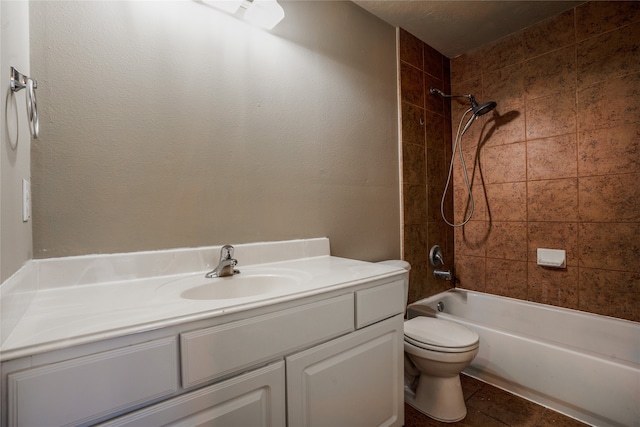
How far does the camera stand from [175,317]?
2.13ft

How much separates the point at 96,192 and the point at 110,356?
641 millimetres

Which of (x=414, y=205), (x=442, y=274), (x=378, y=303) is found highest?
(x=414, y=205)

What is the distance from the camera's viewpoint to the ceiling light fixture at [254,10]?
47.2 inches

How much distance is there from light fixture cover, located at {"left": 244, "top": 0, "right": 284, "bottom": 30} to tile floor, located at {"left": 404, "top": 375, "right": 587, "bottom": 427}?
2.07 metres

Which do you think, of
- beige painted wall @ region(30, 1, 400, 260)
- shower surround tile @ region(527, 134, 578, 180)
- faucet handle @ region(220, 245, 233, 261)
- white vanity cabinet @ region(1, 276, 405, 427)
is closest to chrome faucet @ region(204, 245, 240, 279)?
faucet handle @ region(220, 245, 233, 261)

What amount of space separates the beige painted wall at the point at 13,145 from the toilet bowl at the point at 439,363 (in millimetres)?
1557

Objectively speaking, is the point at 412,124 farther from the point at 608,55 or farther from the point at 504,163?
the point at 608,55

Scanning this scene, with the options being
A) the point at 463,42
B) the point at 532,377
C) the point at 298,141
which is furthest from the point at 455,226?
the point at 298,141

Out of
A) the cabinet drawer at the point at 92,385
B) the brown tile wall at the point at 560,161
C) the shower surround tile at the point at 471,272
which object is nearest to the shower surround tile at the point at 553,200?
the brown tile wall at the point at 560,161

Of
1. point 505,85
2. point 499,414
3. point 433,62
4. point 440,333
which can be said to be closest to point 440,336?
point 440,333

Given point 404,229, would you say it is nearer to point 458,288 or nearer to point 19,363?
point 458,288

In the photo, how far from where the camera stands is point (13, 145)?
71 cm

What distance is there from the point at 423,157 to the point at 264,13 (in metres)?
1.45

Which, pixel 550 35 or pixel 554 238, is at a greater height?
pixel 550 35
